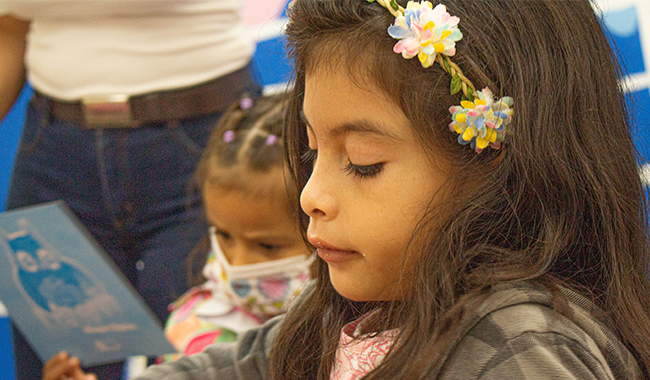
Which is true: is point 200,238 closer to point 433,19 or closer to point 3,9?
point 3,9

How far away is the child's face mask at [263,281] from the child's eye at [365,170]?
1.99ft

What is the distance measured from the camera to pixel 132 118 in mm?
1331

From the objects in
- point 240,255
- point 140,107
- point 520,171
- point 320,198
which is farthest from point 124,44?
point 520,171

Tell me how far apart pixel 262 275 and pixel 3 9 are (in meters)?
0.69

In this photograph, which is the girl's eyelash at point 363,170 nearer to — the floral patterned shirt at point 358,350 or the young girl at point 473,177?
the young girl at point 473,177

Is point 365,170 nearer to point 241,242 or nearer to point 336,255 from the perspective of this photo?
point 336,255

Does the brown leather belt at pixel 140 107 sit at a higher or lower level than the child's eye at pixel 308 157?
lower

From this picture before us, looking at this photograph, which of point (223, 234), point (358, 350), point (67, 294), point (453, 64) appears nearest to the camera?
point (453, 64)

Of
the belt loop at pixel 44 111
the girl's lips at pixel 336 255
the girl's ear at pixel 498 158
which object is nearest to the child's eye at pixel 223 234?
the belt loop at pixel 44 111

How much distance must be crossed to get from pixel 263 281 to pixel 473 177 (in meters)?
0.70

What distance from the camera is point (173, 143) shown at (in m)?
1.34

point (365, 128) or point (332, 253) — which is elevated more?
point (365, 128)

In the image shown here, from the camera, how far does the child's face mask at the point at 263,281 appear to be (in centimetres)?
132

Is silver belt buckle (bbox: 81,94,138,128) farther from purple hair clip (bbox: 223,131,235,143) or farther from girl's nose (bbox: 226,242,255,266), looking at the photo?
girl's nose (bbox: 226,242,255,266)
